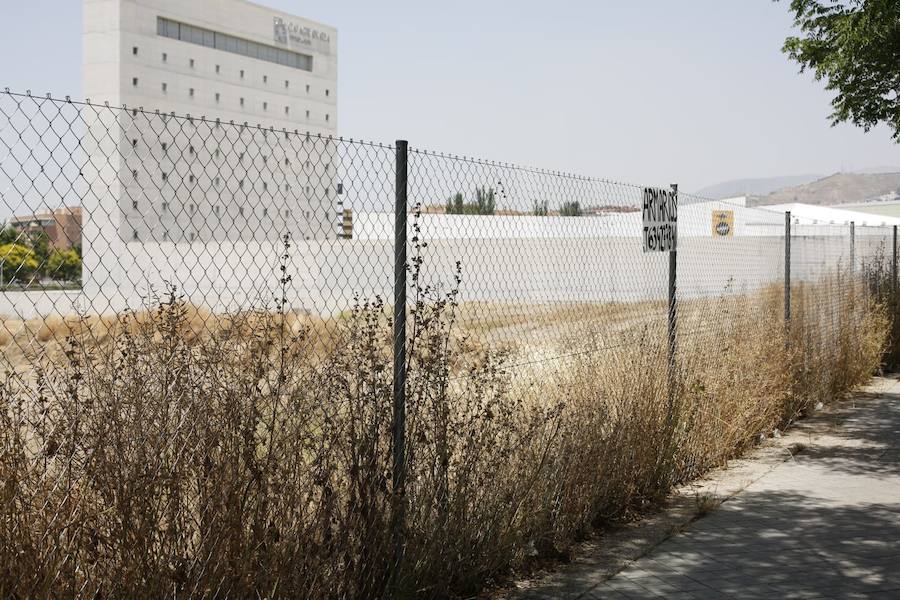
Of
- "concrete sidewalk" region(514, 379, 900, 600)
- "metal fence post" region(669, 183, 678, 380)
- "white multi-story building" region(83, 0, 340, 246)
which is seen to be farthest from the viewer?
"white multi-story building" region(83, 0, 340, 246)

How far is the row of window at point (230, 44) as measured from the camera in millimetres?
97688

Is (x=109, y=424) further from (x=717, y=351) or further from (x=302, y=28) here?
(x=302, y=28)

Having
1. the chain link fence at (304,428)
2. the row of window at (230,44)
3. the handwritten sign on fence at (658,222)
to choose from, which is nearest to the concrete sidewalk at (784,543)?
the chain link fence at (304,428)

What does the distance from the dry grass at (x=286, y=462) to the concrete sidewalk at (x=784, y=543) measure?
1.72 ft

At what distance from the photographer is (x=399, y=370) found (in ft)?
16.6

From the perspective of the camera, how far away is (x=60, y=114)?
12.0ft

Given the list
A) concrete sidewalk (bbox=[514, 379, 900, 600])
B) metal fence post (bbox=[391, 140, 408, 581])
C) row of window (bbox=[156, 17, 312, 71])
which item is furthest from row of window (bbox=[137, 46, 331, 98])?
metal fence post (bbox=[391, 140, 408, 581])

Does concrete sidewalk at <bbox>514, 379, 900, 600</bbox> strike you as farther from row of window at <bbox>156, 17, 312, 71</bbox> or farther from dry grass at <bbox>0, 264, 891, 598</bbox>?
row of window at <bbox>156, 17, 312, 71</bbox>

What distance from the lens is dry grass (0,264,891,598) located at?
3785 mm

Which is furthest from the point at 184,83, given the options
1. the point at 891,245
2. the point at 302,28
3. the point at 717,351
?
the point at 717,351

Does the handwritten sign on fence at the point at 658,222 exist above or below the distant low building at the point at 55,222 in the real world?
above

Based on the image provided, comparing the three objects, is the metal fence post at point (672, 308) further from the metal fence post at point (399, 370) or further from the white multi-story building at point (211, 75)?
the white multi-story building at point (211, 75)

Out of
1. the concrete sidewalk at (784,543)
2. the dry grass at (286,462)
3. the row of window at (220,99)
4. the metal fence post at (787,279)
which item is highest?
the row of window at (220,99)

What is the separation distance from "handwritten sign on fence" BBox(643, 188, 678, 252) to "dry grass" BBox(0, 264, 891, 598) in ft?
4.41
